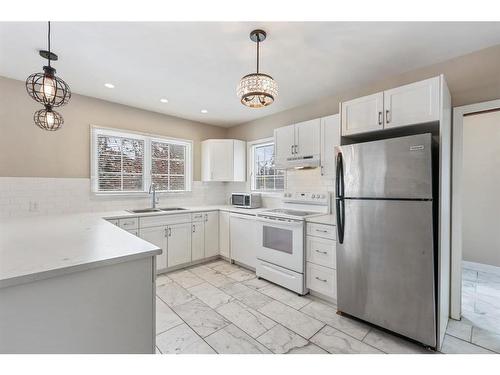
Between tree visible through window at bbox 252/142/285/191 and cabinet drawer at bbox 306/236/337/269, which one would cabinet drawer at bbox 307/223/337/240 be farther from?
tree visible through window at bbox 252/142/285/191

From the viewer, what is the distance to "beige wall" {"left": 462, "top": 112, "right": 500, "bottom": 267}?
10.8ft

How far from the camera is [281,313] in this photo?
2.35 m

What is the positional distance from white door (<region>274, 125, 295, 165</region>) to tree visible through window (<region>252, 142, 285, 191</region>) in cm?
47

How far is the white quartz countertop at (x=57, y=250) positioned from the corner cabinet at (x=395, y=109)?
7.08 feet

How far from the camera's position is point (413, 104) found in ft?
6.46

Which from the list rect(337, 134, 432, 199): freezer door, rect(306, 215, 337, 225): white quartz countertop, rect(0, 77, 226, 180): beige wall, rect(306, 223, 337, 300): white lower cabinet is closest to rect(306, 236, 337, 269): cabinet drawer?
rect(306, 223, 337, 300): white lower cabinet

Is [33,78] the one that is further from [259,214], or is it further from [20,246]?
[259,214]

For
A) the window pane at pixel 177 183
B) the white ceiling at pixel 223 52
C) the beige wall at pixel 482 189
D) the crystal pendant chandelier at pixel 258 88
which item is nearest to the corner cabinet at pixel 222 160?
the window pane at pixel 177 183

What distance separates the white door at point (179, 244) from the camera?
3.40 meters

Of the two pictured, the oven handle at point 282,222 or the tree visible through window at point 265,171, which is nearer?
the oven handle at point 282,222

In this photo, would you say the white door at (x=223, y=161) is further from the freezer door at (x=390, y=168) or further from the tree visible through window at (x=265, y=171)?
the freezer door at (x=390, y=168)

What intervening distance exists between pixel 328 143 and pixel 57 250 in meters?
2.80
